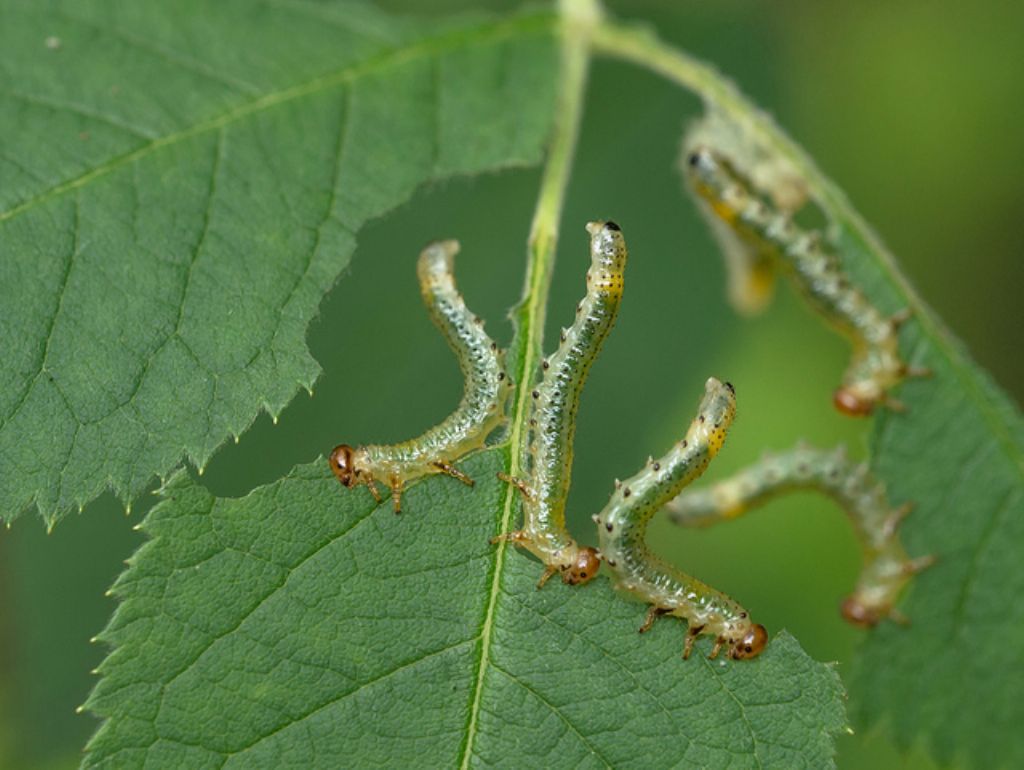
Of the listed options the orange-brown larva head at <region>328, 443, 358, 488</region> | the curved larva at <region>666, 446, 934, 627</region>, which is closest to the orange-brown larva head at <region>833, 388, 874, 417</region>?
the curved larva at <region>666, 446, 934, 627</region>

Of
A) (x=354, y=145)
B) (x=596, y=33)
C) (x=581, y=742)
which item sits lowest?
(x=581, y=742)

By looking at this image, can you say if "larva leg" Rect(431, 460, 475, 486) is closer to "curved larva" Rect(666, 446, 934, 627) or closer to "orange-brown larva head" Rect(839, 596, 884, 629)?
"curved larva" Rect(666, 446, 934, 627)

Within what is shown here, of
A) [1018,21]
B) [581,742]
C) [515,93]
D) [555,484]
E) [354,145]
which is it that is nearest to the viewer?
[581,742]

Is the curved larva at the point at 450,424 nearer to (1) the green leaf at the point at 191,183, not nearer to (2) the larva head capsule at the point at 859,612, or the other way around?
(1) the green leaf at the point at 191,183

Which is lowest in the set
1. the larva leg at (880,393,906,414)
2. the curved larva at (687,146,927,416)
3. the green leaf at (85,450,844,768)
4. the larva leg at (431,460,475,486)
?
the green leaf at (85,450,844,768)

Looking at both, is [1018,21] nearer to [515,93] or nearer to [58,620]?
[515,93]

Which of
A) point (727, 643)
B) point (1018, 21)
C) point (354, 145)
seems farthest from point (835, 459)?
point (1018, 21)

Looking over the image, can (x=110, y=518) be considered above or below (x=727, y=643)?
above
